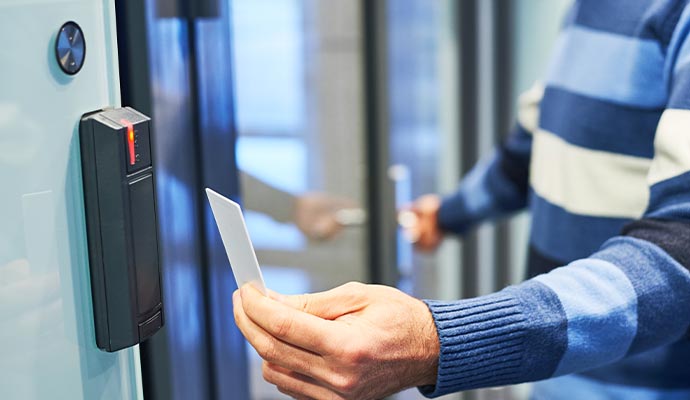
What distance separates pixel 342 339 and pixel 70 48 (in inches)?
12.0

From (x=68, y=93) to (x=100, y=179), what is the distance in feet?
0.22

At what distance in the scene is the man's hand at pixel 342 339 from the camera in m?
0.71

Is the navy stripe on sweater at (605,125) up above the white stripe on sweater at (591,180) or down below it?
above

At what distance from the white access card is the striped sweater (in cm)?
17

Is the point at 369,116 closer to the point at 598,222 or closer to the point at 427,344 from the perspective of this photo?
the point at 598,222

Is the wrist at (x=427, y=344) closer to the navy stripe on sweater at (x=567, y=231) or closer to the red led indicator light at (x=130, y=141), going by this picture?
the red led indicator light at (x=130, y=141)

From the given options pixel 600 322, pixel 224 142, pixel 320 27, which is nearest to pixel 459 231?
pixel 320 27

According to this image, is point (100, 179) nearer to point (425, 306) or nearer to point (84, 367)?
point (84, 367)

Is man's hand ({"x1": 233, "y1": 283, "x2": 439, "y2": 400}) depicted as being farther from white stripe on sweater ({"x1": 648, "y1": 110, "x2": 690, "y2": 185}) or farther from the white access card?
white stripe on sweater ({"x1": 648, "y1": 110, "x2": 690, "y2": 185})

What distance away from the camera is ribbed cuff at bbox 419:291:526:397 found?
0.77 metres

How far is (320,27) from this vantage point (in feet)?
5.77

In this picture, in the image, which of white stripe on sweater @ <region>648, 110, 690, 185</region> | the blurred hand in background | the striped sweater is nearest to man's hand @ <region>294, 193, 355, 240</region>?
the blurred hand in background

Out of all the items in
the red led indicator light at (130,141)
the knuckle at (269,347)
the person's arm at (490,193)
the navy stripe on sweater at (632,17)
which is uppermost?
the navy stripe on sweater at (632,17)

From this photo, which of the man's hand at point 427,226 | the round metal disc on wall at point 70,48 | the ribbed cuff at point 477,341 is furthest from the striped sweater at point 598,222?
the round metal disc on wall at point 70,48
